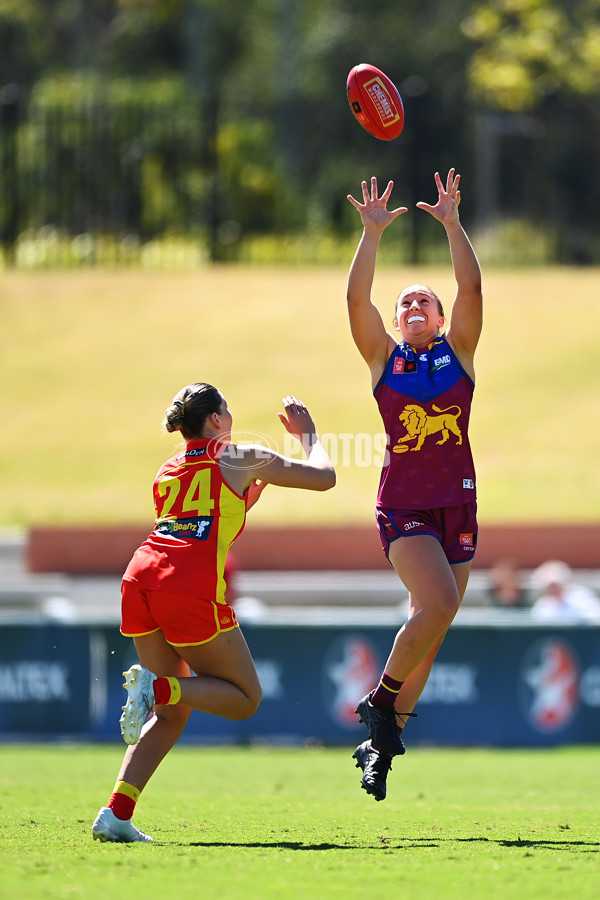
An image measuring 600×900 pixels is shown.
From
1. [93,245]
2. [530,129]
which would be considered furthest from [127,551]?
[530,129]

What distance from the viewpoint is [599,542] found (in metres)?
16.6

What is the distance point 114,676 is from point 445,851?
7216 mm

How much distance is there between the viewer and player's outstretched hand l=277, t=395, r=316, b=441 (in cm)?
545

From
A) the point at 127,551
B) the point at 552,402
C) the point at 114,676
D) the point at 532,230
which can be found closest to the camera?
the point at 114,676

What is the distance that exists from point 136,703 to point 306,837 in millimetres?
1008

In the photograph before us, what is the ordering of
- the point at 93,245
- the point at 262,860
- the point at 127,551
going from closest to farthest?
the point at 262,860, the point at 127,551, the point at 93,245

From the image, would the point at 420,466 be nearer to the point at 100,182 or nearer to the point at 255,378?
the point at 255,378

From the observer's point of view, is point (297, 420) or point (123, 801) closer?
point (123, 801)

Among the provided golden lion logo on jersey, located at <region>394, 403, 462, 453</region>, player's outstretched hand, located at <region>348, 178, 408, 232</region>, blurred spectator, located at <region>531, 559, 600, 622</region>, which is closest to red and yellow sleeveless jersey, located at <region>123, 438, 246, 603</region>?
golden lion logo on jersey, located at <region>394, 403, 462, 453</region>

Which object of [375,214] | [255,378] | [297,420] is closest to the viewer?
[297,420]

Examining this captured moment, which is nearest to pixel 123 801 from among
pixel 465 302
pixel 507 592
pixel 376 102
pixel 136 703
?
pixel 136 703

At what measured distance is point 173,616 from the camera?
5051 mm

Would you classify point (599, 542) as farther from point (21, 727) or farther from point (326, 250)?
point (326, 250)

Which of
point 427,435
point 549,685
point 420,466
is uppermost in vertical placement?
point 427,435
